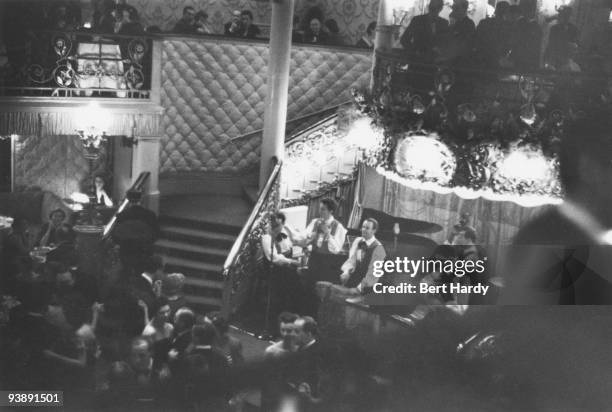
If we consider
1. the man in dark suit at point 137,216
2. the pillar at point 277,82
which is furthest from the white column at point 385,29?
the man in dark suit at point 137,216

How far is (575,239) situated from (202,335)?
6.82ft

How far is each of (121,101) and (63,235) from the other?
1.46 metres

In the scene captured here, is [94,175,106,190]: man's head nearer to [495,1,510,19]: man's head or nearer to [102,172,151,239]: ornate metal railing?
[102,172,151,239]: ornate metal railing

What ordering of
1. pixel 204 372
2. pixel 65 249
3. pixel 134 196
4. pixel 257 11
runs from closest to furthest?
pixel 204 372 → pixel 65 249 → pixel 134 196 → pixel 257 11

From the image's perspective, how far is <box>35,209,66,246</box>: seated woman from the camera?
5.55 meters

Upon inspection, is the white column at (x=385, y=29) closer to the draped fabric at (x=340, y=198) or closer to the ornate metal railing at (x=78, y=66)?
the draped fabric at (x=340, y=198)

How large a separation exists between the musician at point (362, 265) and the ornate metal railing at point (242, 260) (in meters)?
0.87

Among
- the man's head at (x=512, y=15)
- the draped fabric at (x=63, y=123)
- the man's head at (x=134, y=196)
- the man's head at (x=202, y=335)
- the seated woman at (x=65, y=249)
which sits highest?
the man's head at (x=512, y=15)

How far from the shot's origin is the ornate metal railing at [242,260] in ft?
19.8

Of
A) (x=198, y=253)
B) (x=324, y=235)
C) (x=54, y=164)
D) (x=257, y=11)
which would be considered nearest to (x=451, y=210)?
(x=324, y=235)

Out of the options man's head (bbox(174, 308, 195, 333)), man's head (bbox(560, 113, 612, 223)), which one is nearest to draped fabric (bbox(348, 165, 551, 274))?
man's head (bbox(560, 113, 612, 223))

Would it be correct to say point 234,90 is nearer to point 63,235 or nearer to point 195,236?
point 195,236

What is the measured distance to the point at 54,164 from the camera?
24.0 ft

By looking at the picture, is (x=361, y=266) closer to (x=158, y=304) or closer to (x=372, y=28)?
(x=158, y=304)
